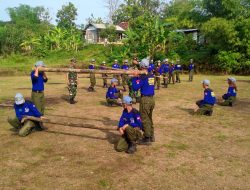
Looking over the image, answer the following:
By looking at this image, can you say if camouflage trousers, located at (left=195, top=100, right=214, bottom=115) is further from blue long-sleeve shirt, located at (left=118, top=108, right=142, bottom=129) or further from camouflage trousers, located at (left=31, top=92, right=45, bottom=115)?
camouflage trousers, located at (left=31, top=92, right=45, bottom=115)

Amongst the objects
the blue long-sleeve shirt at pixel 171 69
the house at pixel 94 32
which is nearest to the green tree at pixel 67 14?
the house at pixel 94 32

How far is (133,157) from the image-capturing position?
314 inches

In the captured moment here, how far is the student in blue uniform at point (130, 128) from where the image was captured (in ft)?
27.0

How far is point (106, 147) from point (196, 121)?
14.8 ft

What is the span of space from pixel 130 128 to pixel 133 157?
73 cm

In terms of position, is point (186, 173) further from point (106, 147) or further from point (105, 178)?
point (106, 147)

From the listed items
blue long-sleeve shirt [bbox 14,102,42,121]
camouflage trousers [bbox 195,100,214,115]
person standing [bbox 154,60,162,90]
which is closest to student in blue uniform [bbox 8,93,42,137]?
blue long-sleeve shirt [bbox 14,102,42,121]

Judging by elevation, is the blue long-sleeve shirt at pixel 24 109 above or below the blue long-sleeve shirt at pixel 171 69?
below

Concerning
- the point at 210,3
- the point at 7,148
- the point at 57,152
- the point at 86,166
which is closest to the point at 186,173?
the point at 86,166

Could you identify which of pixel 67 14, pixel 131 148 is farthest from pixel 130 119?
pixel 67 14

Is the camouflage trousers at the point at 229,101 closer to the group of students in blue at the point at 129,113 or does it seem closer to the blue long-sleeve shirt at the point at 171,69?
the group of students in blue at the point at 129,113

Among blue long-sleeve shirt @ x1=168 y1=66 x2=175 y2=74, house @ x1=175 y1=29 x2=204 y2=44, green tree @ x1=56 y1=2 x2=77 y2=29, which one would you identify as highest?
green tree @ x1=56 y1=2 x2=77 y2=29

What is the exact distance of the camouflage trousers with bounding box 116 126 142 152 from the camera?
8.21m

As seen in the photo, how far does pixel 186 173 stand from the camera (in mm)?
7055
